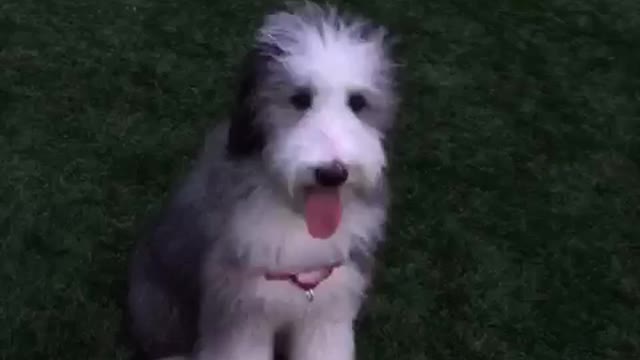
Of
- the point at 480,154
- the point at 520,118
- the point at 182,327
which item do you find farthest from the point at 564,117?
the point at 182,327

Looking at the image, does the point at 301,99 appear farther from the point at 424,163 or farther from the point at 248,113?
the point at 424,163

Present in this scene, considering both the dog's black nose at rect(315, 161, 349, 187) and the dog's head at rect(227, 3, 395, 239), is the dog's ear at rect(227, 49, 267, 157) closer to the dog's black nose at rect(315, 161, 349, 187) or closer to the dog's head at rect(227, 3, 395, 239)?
the dog's head at rect(227, 3, 395, 239)

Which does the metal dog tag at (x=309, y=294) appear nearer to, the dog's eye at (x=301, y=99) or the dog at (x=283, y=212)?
the dog at (x=283, y=212)

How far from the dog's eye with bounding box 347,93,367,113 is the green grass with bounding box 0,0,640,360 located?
807mm

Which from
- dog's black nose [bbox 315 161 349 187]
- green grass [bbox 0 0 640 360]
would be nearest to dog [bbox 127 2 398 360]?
dog's black nose [bbox 315 161 349 187]

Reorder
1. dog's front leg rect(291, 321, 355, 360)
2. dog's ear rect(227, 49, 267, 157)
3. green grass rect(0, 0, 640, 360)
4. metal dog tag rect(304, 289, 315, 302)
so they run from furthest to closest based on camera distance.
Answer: green grass rect(0, 0, 640, 360)
dog's front leg rect(291, 321, 355, 360)
metal dog tag rect(304, 289, 315, 302)
dog's ear rect(227, 49, 267, 157)

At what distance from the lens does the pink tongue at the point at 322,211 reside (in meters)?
1.92

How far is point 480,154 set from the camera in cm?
313

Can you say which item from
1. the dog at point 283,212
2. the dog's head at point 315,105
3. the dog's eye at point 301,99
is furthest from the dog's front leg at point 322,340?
the dog's eye at point 301,99

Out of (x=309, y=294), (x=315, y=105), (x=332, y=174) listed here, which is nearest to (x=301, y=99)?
(x=315, y=105)

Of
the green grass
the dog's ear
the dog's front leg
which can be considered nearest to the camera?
the dog's ear

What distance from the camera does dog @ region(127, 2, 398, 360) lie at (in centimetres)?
189

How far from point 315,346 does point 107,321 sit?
0.59m

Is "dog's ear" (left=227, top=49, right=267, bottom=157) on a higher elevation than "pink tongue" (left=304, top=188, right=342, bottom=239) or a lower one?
higher
